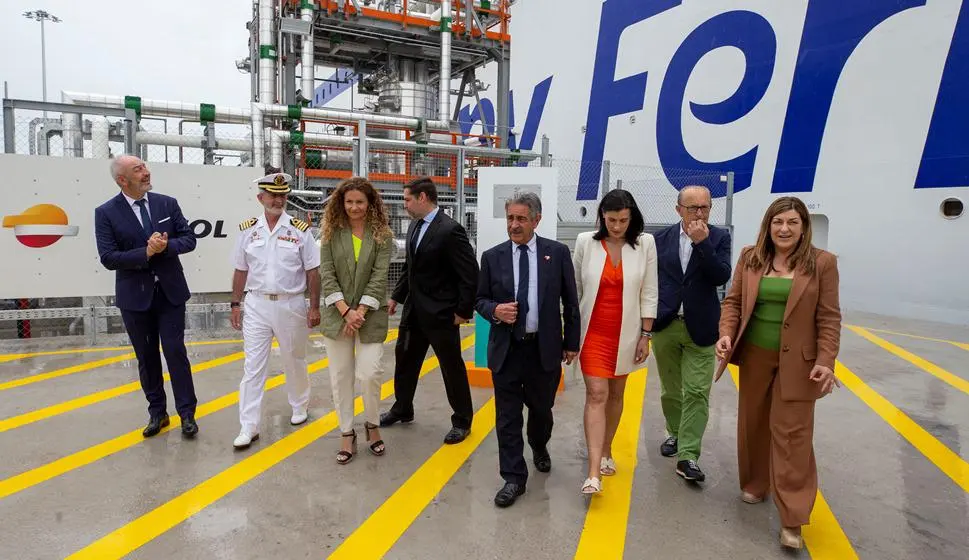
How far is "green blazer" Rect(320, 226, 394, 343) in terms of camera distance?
3.75m

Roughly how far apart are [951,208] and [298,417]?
924cm

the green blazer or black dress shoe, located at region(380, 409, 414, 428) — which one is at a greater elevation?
the green blazer


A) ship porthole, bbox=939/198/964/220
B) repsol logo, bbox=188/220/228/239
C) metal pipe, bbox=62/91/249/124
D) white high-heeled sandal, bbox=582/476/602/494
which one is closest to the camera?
white high-heeled sandal, bbox=582/476/602/494

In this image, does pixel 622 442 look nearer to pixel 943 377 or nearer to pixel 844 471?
pixel 844 471

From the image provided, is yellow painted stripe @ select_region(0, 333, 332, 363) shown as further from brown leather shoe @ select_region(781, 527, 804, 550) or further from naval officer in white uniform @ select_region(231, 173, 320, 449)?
brown leather shoe @ select_region(781, 527, 804, 550)

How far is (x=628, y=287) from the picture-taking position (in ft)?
10.8

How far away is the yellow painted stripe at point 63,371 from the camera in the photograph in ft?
17.6

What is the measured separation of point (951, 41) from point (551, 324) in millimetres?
8687

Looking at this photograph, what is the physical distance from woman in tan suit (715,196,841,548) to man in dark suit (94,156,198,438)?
350 cm

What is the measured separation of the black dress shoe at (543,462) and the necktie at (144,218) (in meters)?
2.97

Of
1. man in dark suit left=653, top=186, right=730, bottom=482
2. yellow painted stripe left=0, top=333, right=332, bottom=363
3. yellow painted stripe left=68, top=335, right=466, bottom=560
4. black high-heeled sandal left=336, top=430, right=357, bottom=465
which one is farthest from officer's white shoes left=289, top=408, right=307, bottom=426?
yellow painted stripe left=0, top=333, right=332, bottom=363

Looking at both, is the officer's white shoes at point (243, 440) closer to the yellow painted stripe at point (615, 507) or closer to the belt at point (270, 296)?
the belt at point (270, 296)

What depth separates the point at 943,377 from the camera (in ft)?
19.5

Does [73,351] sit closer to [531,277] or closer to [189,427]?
[189,427]
